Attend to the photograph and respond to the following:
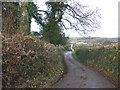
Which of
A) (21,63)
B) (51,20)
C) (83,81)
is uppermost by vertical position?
(51,20)

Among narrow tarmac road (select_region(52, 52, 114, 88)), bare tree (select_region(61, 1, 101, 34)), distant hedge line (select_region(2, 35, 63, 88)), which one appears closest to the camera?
distant hedge line (select_region(2, 35, 63, 88))

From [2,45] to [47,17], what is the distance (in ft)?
43.5

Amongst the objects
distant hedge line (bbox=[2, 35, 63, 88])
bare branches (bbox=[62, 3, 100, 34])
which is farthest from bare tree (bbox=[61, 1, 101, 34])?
distant hedge line (bbox=[2, 35, 63, 88])

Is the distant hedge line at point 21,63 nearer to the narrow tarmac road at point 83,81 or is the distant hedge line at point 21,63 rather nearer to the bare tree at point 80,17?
the narrow tarmac road at point 83,81

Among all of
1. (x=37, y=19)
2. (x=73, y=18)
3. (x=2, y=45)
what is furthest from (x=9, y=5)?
(x=73, y=18)

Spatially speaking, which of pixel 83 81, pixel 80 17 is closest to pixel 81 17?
pixel 80 17

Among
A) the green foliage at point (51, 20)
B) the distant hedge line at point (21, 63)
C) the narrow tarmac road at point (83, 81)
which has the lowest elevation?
the narrow tarmac road at point (83, 81)

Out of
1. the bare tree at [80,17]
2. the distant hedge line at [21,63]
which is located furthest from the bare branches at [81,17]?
the distant hedge line at [21,63]

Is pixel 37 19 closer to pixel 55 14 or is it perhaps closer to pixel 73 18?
pixel 55 14

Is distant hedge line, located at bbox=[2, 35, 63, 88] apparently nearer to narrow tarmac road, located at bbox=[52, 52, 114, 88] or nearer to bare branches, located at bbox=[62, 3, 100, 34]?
narrow tarmac road, located at bbox=[52, 52, 114, 88]

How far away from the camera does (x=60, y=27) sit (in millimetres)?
18453

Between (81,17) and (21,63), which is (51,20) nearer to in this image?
(81,17)

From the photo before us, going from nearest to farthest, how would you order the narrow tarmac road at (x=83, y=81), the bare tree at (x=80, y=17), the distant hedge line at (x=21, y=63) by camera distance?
the distant hedge line at (x=21, y=63) → the narrow tarmac road at (x=83, y=81) → the bare tree at (x=80, y=17)

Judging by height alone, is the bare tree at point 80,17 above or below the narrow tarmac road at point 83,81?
above
